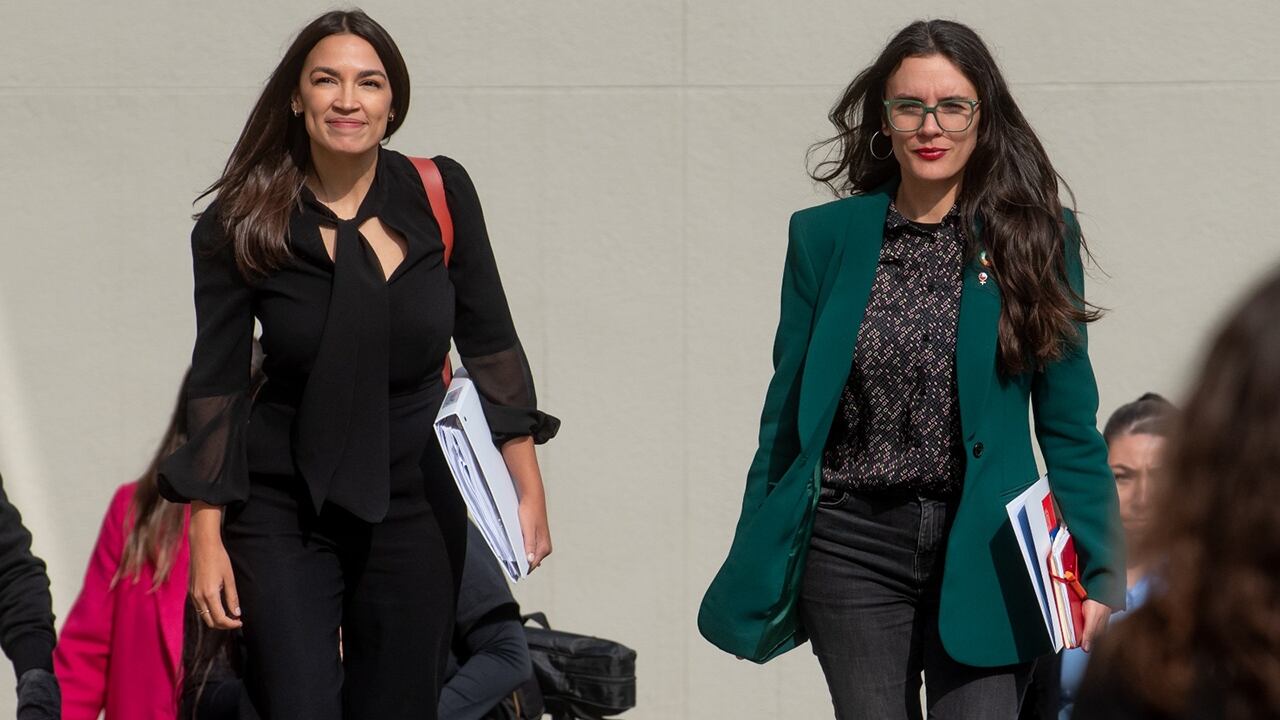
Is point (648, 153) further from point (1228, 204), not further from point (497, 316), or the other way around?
point (497, 316)

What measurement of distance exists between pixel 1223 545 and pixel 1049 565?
6.10 ft

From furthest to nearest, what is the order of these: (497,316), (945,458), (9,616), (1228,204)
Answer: (1228,204) → (9,616) → (497,316) → (945,458)

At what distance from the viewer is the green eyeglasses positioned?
139 inches

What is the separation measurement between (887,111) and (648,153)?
2.32m

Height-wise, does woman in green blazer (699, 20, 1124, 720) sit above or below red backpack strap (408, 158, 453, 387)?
below

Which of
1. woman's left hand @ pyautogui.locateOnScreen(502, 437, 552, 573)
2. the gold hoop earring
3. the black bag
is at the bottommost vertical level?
the black bag

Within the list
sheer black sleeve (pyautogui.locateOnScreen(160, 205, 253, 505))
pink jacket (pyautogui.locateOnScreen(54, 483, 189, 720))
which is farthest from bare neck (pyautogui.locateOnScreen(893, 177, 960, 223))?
pink jacket (pyautogui.locateOnScreen(54, 483, 189, 720))

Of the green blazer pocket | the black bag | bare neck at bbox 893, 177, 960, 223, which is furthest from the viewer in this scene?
the black bag

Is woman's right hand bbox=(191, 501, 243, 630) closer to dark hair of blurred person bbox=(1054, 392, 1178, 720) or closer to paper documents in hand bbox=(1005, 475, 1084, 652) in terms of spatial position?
paper documents in hand bbox=(1005, 475, 1084, 652)

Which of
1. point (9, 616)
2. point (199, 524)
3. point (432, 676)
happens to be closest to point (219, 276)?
point (199, 524)

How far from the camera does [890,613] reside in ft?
11.4

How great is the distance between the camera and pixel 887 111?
142 inches

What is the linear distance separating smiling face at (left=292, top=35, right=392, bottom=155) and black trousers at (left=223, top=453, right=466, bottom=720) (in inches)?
24.7

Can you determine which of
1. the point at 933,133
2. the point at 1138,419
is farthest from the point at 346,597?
the point at 1138,419
